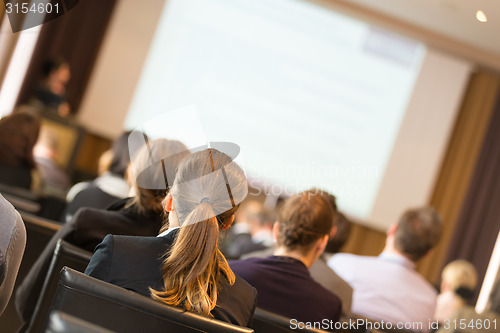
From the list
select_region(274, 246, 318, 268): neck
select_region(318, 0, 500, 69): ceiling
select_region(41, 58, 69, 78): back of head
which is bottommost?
select_region(274, 246, 318, 268): neck

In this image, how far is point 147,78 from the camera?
6711 mm

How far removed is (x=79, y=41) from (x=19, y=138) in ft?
12.4

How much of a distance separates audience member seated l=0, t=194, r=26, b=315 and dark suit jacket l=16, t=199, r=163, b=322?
0.50 m

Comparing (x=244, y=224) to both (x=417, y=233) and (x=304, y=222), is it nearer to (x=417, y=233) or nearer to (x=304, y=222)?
(x=417, y=233)

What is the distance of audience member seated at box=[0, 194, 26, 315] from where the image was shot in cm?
132

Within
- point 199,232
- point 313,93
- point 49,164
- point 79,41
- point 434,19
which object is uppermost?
point 434,19

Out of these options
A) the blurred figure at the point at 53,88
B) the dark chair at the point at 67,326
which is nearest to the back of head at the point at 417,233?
the dark chair at the point at 67,326

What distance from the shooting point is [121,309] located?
4.20 feet

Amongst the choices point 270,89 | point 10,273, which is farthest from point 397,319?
point 270,89

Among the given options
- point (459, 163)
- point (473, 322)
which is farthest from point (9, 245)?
point (459, 163)

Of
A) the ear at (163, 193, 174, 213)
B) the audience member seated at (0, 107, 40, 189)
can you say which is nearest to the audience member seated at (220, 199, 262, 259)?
the audience member seated at (0, 107, 40, 189)

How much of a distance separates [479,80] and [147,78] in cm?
364

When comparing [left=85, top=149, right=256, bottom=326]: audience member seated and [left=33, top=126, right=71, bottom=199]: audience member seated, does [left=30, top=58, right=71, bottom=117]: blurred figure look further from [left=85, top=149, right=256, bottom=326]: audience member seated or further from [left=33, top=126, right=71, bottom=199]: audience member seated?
[left=85, top=149, right=256, bottom=326]: audience member seated

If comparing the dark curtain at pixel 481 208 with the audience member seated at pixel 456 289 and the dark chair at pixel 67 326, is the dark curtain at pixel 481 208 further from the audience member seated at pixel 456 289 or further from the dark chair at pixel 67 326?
the dark chair at pixel 67 326
